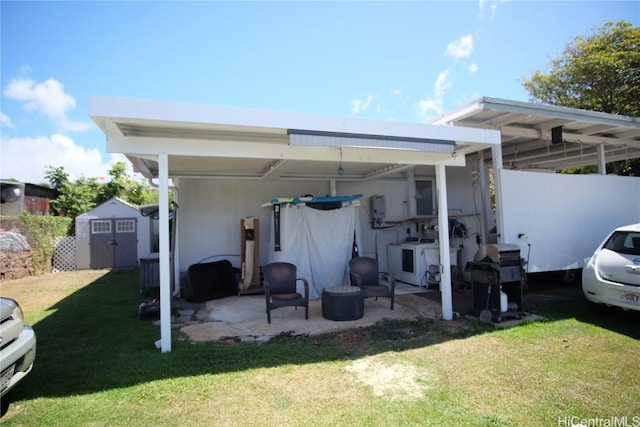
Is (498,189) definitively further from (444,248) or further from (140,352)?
(140,352)

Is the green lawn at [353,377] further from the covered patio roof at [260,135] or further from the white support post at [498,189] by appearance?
the covered patio roof at [260,135]

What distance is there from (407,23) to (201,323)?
759 centimetres

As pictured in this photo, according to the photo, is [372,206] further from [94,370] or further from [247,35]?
[94,370]

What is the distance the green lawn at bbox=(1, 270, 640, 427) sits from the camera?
2715mm

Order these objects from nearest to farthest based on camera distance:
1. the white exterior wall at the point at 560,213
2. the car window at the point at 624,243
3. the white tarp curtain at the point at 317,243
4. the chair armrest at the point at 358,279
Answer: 1. the car window at the point at 624,243
2. the chair armrest at the point at 358,279
3. the white exterior wall at the point at 560,213
4. the white tarp curtain at the point at 317,243

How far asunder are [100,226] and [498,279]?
14.2 m

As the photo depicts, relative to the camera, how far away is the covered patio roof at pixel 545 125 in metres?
6.15

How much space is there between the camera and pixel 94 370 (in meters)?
3.62

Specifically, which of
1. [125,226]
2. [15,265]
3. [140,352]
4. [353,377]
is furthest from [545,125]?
[15,265]

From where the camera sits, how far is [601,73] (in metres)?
10.5

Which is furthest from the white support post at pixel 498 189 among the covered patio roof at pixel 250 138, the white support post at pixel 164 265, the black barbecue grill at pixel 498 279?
the white support post at pixel 164 265

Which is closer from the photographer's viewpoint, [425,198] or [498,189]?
[498,189]

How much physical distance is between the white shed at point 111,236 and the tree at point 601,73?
16.2 m

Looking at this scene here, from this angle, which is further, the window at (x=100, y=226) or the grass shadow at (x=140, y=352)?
the window at (x=100, y=226)
